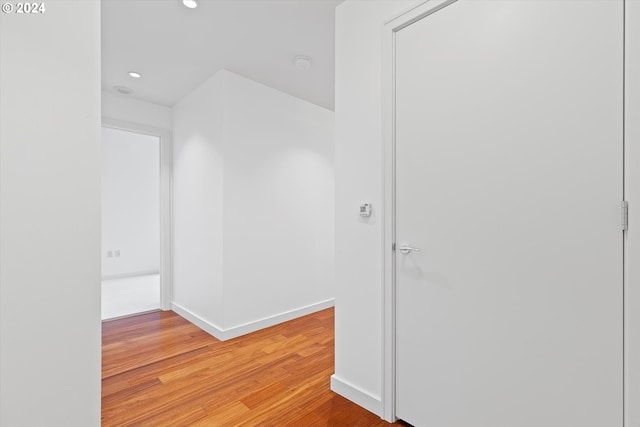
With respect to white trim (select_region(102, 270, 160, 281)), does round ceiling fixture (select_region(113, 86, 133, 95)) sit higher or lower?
higher

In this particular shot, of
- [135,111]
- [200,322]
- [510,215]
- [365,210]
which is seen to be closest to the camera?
[510,215]

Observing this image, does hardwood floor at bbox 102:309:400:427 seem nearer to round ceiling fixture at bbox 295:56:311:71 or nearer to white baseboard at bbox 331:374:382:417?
white baseboard at bbox 331:374:382:417

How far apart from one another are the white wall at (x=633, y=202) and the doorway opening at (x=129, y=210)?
17.9ft

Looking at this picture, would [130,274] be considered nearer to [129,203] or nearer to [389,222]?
→ [129,203]

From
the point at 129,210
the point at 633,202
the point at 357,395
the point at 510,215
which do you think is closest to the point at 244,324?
the point at 357,395

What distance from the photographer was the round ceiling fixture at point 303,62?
2.57m

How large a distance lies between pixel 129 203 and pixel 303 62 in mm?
4855

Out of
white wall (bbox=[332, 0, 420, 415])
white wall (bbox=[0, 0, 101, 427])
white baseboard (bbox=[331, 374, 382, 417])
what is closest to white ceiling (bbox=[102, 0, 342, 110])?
white wall (bbox=[332, 0, 420, 415])

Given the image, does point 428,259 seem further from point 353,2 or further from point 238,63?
point 238,63

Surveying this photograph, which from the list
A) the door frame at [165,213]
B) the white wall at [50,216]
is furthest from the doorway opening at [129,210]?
the white wall at [50,216]

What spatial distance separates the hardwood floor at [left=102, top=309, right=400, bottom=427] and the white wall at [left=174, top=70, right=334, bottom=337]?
34 cm

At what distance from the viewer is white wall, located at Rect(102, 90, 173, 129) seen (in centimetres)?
328

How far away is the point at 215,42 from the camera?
2.35 metres

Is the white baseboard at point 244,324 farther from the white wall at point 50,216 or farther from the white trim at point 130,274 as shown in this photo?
the white trim at point 130,274
